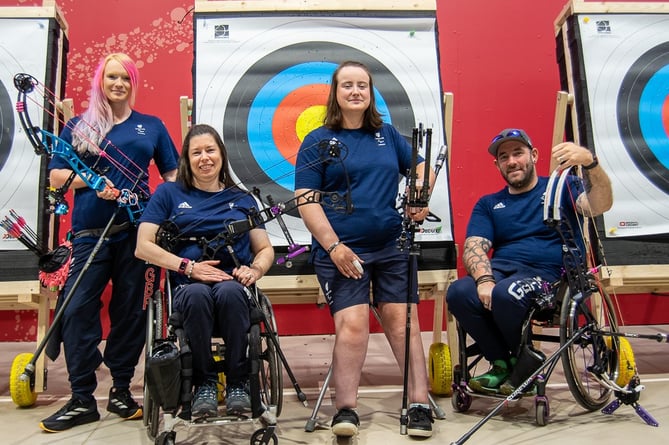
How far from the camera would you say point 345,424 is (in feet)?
6.18

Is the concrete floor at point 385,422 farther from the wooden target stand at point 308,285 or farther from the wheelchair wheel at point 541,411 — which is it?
the wooden target stand at point 308,285

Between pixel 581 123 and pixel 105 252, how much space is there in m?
2.01

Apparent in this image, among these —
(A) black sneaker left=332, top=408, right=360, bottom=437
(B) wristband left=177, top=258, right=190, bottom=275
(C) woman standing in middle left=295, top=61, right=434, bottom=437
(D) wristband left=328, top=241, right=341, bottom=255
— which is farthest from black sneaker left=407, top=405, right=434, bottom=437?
(B) wristband left=177, top=258, right=190, bottom=275

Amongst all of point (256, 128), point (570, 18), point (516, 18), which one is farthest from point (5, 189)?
point (516, 18)

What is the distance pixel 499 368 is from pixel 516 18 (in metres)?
2.27

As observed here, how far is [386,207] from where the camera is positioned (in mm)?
2166

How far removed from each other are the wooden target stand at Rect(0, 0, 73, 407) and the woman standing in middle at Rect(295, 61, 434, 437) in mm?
1132

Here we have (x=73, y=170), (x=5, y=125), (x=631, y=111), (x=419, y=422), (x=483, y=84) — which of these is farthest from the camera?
(x=483, y=84)

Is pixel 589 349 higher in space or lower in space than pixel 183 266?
lower

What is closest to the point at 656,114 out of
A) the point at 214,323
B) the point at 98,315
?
the point at 214,323

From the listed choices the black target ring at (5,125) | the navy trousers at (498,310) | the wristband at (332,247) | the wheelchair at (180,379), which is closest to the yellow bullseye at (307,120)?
the wristband at (332,247)

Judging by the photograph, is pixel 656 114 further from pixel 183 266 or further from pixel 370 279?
pixel 183 266

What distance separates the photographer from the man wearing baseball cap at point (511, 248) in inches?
81.7

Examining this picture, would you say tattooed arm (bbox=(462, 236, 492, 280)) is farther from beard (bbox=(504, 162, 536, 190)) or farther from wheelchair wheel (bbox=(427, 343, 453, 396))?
wheelchair wheel (bbox=(427, 343, 453, 396))
